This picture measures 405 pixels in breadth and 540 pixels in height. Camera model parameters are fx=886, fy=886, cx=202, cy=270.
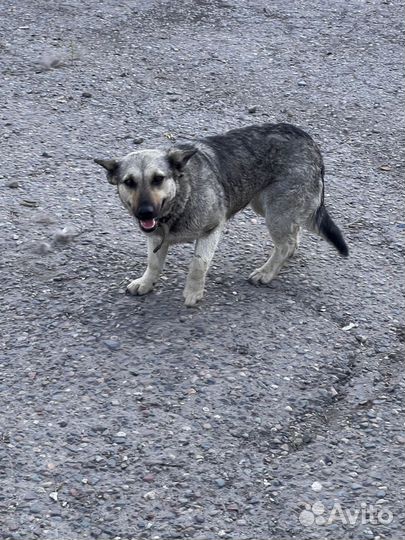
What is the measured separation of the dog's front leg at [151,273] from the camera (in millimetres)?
5488

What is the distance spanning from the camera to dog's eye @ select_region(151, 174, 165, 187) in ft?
16.5

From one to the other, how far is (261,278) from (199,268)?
1.72 feet

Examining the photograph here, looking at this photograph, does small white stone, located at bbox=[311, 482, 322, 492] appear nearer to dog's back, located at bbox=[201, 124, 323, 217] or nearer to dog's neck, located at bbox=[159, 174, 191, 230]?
dog's neck, located at bbox=[159, 174, 191, 230]

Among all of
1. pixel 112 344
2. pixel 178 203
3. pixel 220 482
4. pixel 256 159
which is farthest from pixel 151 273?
pixel 220 482

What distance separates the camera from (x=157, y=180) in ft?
16.6

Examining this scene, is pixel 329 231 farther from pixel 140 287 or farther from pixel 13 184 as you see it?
pixel 13 184

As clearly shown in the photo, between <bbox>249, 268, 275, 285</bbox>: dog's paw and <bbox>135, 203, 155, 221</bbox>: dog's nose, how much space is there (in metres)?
1.05

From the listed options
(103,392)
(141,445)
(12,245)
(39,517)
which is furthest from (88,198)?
(39,517)

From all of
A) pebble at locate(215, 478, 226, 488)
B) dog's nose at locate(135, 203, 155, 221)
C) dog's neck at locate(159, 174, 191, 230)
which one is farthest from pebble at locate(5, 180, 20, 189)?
pebble at locate(215, 478, 226, 488)

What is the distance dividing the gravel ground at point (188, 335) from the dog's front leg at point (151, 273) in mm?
70

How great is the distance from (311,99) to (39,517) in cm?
567

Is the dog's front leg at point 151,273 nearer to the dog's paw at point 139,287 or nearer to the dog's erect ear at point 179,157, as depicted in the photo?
the dog's paw at point 139,287

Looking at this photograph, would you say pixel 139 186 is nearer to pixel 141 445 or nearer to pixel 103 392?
pixel 103 392

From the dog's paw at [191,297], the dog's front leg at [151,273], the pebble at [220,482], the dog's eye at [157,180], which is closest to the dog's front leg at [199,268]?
the dog's paw at [191,297]
